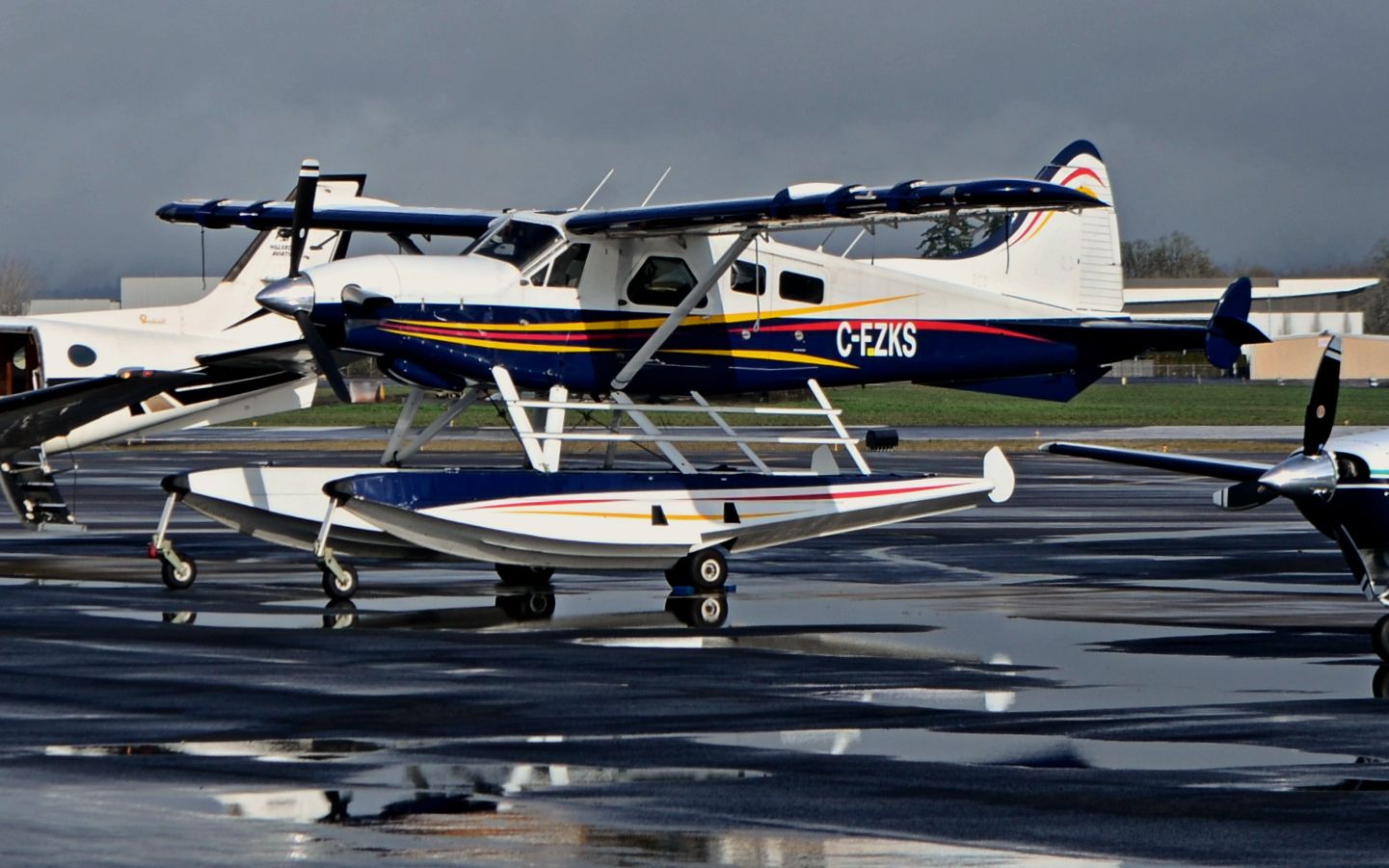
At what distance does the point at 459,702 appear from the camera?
1054 cm

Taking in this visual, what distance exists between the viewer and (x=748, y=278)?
18688 millimetres

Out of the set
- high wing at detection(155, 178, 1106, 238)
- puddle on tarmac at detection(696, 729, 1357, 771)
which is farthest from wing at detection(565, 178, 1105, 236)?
puddle on tarmac at detection(696, 729, 1357, 771)

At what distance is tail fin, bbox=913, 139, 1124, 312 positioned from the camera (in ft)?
67.5

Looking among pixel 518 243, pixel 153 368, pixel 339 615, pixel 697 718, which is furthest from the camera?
pixel 153 368

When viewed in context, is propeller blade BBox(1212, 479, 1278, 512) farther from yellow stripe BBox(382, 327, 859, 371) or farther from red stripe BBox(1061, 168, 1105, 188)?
red stripe BBox(1061, 168, 1105, 188)

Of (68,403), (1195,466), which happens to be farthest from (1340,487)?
(68,403)

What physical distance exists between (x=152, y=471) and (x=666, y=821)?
93.5 feet

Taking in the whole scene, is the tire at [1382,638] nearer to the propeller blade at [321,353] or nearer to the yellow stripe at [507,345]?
the yellow stripe at [507,345]

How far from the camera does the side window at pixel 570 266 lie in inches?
696

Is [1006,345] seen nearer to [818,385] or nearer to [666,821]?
[818,385]

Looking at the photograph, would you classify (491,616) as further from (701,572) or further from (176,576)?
(176,576)

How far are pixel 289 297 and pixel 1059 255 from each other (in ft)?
29.5

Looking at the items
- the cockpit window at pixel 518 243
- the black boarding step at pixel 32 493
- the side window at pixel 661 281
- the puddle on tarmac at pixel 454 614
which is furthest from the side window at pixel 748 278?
the black boarding step at pixel 32 493

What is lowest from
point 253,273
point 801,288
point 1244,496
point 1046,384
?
point 1244,496
